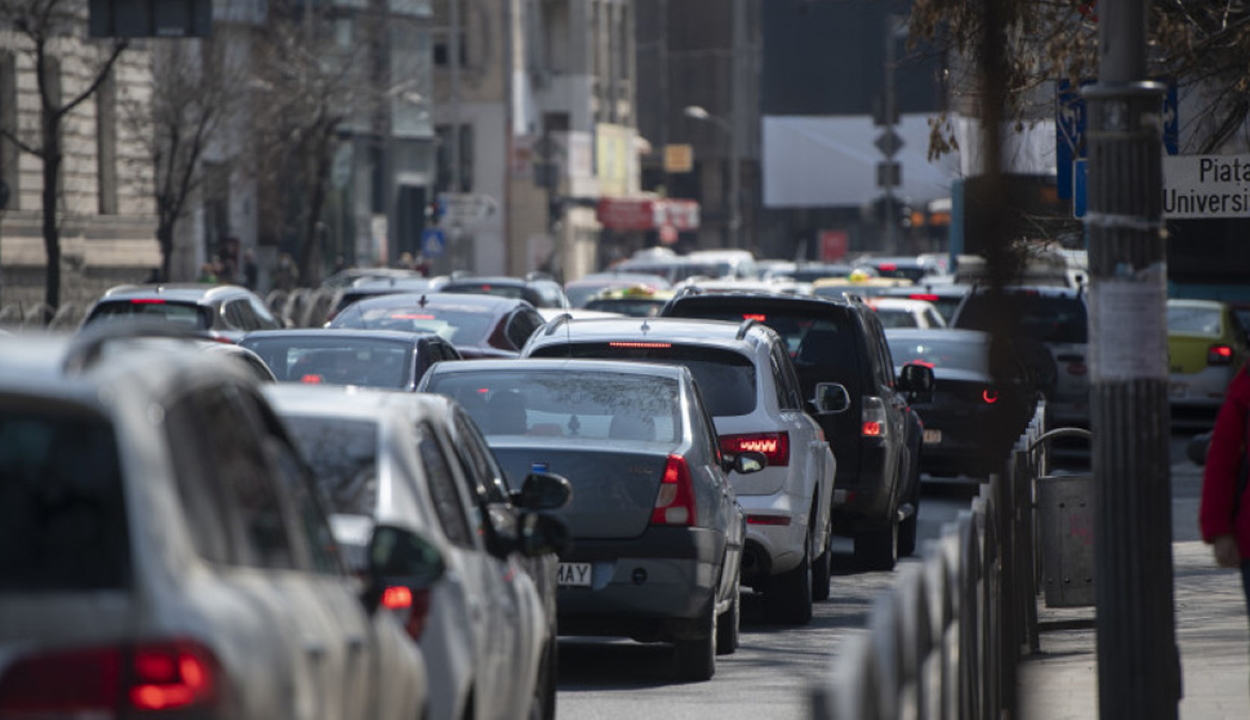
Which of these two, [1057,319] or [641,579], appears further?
[1057,319]

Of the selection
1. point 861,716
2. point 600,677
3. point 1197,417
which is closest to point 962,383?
point 1197,417

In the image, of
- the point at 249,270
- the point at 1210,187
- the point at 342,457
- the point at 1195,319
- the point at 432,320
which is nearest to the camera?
the point at 342,457

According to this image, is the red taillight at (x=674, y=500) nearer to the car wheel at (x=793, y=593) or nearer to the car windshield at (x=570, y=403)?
the car windshield at (x=570, y=403)

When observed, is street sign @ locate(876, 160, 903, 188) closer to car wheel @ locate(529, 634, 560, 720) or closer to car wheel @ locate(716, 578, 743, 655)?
car wheel @ locate(716, 578, 743, 655)

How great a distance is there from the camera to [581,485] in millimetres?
10984

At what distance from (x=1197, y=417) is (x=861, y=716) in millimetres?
25637

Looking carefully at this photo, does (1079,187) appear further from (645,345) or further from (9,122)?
(9,122)

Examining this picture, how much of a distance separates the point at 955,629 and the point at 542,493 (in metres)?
1.70

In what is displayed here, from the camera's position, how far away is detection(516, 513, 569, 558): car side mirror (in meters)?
7.48

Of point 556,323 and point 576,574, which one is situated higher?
point 556,323

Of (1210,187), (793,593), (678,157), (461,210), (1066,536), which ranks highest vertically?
(678,157)

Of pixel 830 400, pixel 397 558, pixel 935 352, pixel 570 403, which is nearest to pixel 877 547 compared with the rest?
pixel 830 400

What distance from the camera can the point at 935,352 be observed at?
73.9 feet

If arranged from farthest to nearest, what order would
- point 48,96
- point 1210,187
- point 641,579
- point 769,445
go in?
point 48,96
point 769,445
point 1210,187
point 641,579
